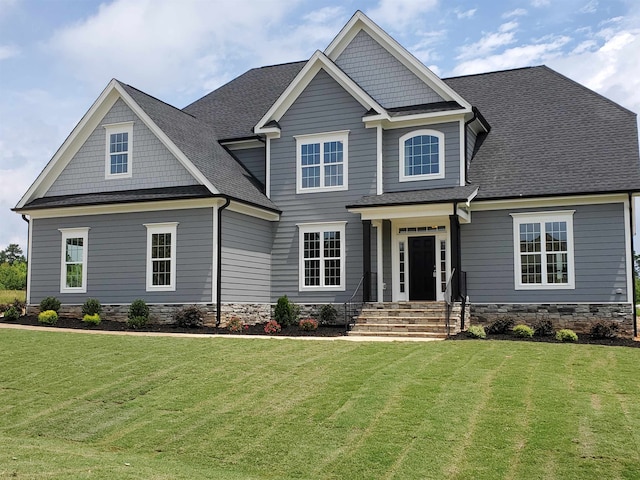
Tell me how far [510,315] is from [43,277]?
48.8 feet

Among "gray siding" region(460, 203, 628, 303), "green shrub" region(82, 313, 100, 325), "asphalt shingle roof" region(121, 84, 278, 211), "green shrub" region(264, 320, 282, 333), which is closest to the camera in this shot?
"gray siding" region(460, 203, 628, 303)

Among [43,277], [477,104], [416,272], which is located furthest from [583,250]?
[43,277]

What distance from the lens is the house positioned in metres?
20.7

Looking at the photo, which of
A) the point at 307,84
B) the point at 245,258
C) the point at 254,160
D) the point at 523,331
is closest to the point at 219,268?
the point at 245,258

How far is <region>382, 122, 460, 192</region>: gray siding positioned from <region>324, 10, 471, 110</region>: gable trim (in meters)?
0.98

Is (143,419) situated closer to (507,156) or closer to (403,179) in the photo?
(403,179)

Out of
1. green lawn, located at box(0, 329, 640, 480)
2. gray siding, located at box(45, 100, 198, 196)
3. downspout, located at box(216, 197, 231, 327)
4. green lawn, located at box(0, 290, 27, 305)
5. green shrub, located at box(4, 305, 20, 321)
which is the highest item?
→ gray siding, located at box(45, 100, 198, 196)

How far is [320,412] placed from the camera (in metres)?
10.8

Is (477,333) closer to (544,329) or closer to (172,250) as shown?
(544,329)

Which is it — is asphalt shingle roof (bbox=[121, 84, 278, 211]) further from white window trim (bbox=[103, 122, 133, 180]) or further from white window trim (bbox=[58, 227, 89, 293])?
white window trim (bbox=[58, 227, 89, 293])

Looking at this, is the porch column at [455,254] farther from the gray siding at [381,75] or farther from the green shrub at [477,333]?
the gray siding at [381,75]

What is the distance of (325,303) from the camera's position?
2278cm

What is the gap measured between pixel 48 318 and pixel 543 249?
1475 cm

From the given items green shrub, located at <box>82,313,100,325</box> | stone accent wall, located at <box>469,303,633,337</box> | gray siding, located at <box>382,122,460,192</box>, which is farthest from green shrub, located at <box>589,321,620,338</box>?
green shrub, located at <box>82,313,100,325</box>
